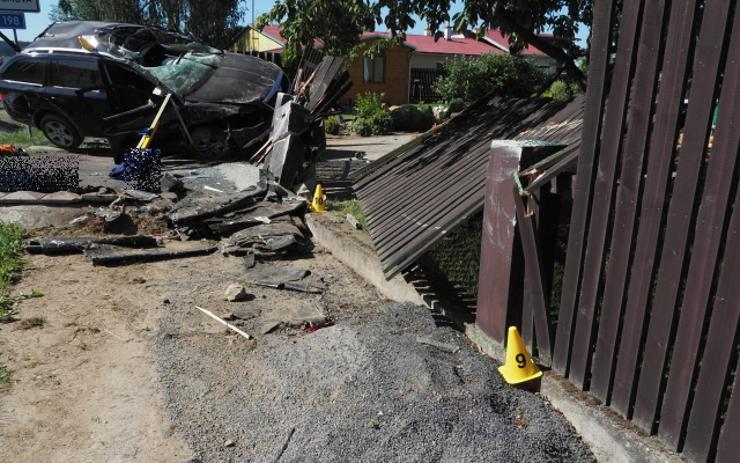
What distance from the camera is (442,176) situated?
509 cm

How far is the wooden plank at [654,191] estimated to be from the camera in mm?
2365

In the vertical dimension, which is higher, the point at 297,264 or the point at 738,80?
the point at 738,80

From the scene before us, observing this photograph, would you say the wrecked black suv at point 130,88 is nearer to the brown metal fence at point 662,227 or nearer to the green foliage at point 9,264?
the green foliage at point 9,264

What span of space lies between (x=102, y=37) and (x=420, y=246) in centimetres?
1141

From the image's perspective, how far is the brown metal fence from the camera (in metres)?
2.22

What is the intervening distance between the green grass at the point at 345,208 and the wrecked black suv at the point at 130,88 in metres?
3.45

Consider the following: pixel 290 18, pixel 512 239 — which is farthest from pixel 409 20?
pixel 512 239

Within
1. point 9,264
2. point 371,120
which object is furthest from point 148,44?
point 9,264

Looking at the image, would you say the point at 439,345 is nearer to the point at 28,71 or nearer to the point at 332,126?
the point at 28,71

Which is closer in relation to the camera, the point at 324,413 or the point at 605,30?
the point at 605,30

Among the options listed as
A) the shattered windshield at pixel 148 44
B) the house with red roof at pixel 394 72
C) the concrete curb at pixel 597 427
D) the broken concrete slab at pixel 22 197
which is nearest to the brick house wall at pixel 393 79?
the house with red roof at pixel 394 72

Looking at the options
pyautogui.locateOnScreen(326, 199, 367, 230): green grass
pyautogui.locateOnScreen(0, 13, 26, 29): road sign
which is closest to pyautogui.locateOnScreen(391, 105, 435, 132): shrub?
pyautogui.locateOnScreen(0, 13, 26, 29): road sign

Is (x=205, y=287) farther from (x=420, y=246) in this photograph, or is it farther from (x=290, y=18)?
(x=290, y=18)

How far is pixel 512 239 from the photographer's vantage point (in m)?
3.43
